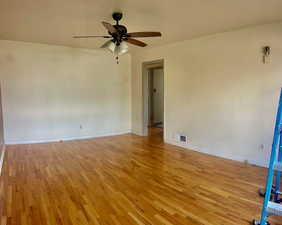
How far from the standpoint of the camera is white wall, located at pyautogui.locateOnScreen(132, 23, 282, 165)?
3572mm

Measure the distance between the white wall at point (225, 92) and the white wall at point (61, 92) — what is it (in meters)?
1.78

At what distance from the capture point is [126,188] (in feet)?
9.32

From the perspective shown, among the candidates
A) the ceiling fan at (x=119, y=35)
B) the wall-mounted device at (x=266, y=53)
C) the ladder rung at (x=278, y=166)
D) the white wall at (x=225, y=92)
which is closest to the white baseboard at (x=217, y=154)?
the white wall at (x=225, y=92)

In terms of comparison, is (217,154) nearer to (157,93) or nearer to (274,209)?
(274,209)

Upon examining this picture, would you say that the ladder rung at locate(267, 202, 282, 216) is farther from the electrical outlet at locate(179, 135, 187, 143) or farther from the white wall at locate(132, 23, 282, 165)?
the electrical outlet at locate(179, 135, 187, 143)

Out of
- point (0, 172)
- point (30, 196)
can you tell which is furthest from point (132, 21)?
point (0, 172)

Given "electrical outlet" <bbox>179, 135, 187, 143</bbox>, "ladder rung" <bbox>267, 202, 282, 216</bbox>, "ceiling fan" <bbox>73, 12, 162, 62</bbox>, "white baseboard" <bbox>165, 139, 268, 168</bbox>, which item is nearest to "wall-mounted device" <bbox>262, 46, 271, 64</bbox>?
"white baseboard" <bbox>165, 139, 268, 168</bbox>

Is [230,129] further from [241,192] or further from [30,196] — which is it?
[30,196]

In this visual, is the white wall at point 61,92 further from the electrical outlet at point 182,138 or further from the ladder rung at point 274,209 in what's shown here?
the ladder rung at point 274,209

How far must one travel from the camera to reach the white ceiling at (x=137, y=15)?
2.80m

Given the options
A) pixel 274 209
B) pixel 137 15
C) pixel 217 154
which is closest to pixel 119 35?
pixel 137 15

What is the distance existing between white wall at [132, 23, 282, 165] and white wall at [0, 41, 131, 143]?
1780mm

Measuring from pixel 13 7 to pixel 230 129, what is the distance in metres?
4.17

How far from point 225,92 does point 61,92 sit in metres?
4.12
